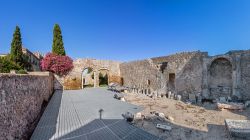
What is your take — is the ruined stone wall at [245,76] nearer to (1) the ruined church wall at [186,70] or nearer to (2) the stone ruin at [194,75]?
(2) the stone ruin at [194,75]

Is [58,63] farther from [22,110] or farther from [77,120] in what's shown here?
[22,110]

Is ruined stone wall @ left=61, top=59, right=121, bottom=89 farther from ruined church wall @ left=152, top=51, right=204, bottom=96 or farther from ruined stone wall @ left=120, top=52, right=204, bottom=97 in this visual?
ruined church wall @ left=152, top=51, right=204, bottom=96

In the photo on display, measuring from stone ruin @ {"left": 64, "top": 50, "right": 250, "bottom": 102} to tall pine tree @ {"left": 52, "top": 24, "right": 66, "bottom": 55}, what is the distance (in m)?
2.35

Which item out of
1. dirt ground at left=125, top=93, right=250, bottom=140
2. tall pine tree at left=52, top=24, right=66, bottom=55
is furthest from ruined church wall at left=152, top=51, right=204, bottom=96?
tall pine tree at left=52, top=24, right=66, bottom=55

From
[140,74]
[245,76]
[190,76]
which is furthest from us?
[140,74]

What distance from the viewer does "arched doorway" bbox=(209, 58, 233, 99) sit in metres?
15.6

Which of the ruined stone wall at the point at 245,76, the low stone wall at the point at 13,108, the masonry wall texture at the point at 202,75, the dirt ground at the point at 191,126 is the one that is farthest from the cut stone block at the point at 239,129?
the ruined stone wall at the point at 245,76

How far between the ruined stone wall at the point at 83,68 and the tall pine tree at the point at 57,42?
7.39 ft

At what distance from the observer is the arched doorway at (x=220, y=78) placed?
613 inches

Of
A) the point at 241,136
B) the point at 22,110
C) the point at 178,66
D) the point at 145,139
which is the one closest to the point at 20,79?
the point at 22,110

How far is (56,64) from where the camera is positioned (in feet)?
67.7

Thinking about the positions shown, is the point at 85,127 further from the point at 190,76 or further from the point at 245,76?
the point at 245,76

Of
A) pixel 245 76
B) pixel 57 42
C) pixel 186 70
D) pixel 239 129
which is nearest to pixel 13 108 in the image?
pixel 239 129

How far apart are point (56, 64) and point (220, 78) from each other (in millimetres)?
16472
